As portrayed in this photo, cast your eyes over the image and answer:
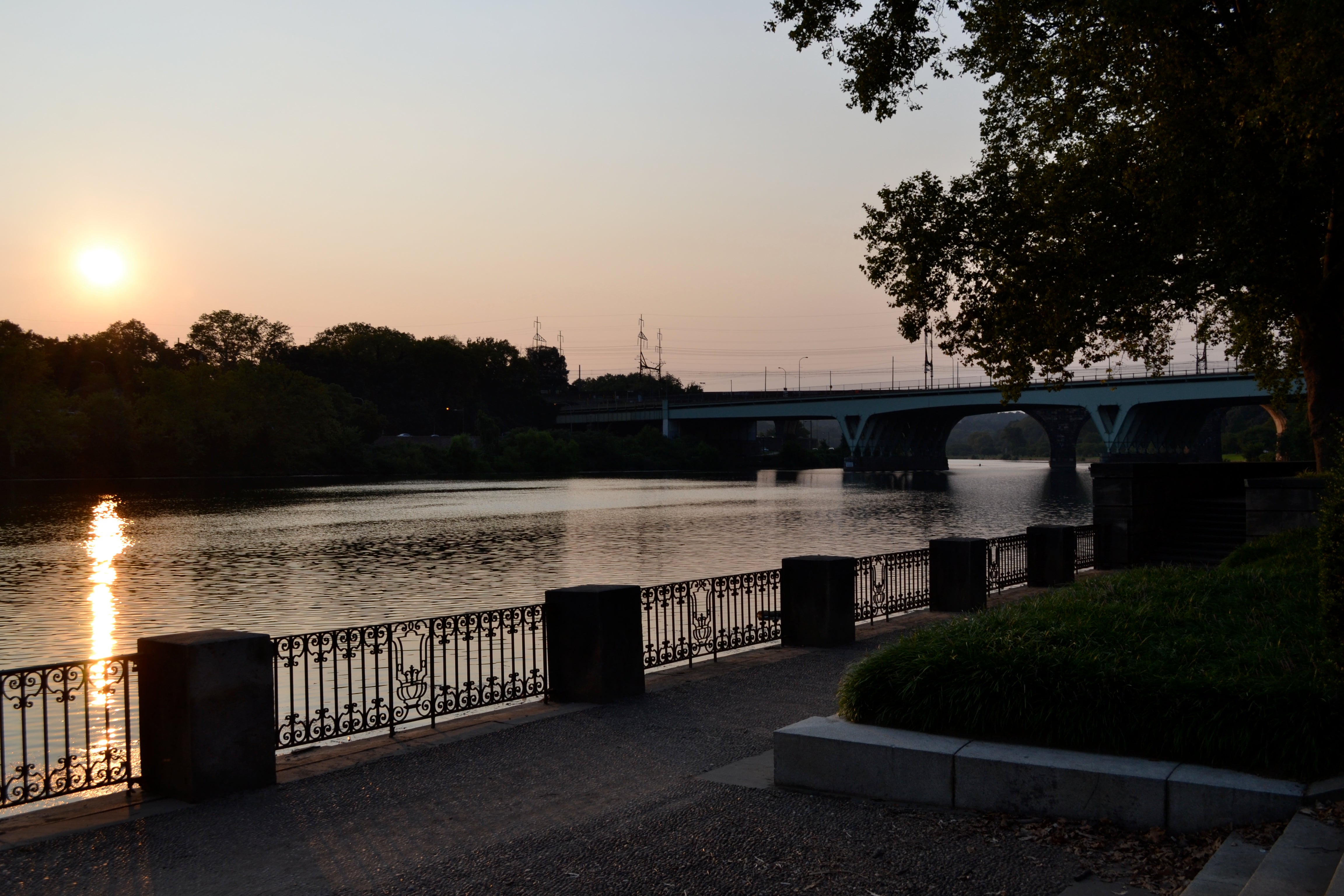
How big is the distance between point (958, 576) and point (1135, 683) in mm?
11320

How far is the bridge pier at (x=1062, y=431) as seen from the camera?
15475cm

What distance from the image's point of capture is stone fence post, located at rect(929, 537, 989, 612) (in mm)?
18234

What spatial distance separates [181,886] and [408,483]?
312 ft

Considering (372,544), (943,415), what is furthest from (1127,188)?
(943,415)

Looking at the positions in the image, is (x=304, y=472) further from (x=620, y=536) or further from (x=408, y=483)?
(x=620, y=536)

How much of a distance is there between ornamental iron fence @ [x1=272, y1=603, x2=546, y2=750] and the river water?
18.3 ft

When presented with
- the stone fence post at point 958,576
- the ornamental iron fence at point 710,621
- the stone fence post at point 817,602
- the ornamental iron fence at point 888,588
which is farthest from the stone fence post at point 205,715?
the stone fence post at point 958,576

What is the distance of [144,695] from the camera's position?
26.7 ft

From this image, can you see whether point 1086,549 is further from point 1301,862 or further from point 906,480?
point 906,480

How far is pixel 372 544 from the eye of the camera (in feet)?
134

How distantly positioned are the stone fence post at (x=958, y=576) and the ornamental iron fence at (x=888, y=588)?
17.7 inches

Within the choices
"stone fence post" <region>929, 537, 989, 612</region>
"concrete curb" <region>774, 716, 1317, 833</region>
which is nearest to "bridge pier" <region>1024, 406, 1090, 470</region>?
"stone fence post" <region>929, 537, 989, 612</region>

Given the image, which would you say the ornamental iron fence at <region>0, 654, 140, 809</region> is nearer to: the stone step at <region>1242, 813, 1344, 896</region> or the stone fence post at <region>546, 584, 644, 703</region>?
the stone fence post at <region>546, 584, 644, 703</region>

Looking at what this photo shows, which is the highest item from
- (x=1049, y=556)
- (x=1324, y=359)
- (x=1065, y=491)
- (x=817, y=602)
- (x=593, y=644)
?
(x=1324, y=359)
